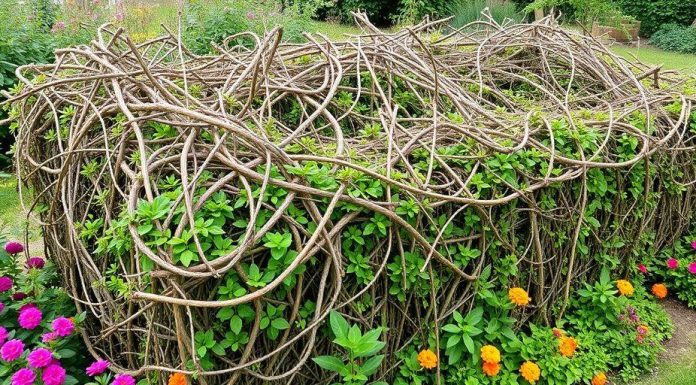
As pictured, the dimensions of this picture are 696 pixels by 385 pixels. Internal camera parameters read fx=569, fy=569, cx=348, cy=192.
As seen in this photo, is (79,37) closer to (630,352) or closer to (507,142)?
(507,142)

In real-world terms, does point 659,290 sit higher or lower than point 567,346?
lower

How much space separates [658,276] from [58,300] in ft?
10.7

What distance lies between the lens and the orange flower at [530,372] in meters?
2.29

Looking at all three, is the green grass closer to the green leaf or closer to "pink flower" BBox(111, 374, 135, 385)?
the green leaf

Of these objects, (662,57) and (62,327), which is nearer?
(62,327)

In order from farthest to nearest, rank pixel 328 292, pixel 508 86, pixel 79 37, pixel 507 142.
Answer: pixel 79 37 < pixel 508 86 < pixel 507 142 < pixel 328 292

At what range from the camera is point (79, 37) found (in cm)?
616

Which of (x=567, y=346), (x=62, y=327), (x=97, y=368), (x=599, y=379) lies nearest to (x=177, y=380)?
(x=97, y=368)

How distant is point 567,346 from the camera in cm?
245

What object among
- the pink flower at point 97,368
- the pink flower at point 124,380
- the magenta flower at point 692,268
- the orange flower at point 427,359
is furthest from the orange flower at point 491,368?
the magenta flower at point 692,268

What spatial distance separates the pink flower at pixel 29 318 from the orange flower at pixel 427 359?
1.49 metres

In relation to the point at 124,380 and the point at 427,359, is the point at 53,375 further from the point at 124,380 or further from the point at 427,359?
the point at 427,359

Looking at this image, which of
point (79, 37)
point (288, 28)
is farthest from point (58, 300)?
point (288, 28)

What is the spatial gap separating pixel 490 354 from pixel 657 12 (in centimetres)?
1746
